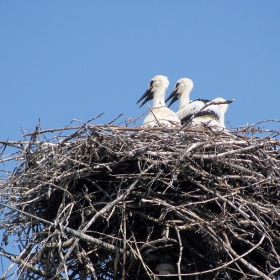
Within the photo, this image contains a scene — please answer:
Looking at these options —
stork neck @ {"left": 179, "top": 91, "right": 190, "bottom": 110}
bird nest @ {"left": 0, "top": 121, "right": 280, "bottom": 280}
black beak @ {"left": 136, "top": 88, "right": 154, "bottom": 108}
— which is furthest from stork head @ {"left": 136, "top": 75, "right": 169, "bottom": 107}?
bird nest @ {"left": 0, "top": 121, "right": 280, "bottom": 280}

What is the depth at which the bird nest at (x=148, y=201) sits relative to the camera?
6500 mm

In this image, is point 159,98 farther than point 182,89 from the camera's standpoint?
No

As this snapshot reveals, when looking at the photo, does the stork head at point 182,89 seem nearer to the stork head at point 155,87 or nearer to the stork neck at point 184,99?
the stork neck at point 184,99

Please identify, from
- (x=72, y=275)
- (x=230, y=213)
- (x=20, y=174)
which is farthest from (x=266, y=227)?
(x=20, y=174)

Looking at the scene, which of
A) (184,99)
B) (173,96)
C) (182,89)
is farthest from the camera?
(173,96)

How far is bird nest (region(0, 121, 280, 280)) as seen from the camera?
6.50 meters

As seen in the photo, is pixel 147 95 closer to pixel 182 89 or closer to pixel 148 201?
pixel 182 89

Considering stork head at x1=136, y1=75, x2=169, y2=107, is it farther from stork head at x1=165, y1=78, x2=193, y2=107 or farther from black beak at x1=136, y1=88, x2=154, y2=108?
stork head at x1=165, y1=78, x2=193, y2=107

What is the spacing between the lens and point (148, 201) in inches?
259

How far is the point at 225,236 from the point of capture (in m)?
6.51

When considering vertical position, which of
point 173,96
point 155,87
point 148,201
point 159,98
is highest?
point 173,96

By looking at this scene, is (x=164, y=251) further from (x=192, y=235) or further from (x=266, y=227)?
(x=266, y=227)

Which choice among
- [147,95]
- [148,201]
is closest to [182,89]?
[147,95]

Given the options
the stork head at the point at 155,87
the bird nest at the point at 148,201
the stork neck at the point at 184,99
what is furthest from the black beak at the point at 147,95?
the bird nest at the point at 148,201
